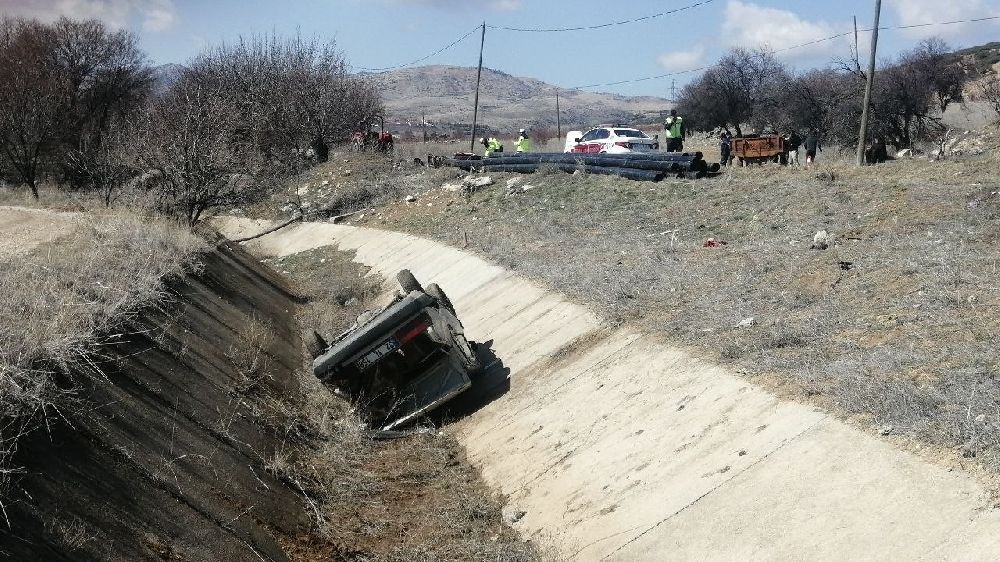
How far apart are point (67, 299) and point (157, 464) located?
2.81m

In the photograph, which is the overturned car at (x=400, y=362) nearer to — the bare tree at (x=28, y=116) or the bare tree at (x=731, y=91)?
the bare tree at (x=28, y=116)

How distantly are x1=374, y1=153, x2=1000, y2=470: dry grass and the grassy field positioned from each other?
3cm

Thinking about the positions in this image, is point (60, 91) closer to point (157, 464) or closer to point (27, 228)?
point (27, 228)

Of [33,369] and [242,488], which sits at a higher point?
[33,369]

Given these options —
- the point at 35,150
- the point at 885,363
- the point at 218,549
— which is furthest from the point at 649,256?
the point at 35,150

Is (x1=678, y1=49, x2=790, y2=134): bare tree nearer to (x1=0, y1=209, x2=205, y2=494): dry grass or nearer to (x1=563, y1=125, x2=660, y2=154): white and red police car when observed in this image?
(x1=563, y1=125, x2=660, y2=154): white and red police car

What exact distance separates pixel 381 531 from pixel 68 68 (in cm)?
4923

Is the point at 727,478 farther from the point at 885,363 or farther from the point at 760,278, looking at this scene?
the point at 760,278

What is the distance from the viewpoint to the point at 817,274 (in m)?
12.2

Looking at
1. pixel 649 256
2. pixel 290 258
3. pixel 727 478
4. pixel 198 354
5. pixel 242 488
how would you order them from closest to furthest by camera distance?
pixel 727 478, pixel 242 488, pixel 198 354, pixel 649 256, pixel 290 258

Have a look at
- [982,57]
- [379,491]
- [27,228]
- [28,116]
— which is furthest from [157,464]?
[982,57]

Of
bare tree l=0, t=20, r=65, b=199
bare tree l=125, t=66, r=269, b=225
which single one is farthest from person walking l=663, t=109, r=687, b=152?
A: bare tree l=0, t=20, r=65, b=199

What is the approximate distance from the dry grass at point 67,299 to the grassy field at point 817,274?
6311mm

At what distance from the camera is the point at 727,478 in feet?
24.9
